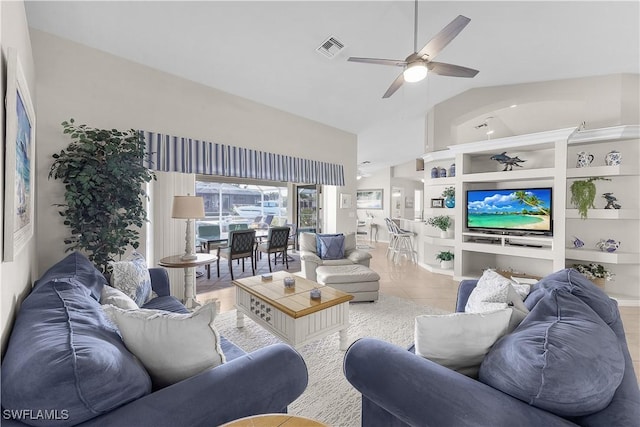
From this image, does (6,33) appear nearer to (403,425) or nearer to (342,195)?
(403,425)

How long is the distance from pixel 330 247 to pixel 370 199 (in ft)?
20.9

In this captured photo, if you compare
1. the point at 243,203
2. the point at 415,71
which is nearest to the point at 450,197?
the point at 415,71

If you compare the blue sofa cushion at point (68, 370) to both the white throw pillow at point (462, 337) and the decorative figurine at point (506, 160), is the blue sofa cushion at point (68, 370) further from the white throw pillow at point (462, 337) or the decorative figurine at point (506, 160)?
the decorative figurine at point (506, 160)

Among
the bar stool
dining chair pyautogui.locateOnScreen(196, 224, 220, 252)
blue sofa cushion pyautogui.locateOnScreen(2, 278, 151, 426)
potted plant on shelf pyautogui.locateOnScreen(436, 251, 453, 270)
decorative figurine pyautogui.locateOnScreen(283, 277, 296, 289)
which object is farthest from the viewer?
the bar stool

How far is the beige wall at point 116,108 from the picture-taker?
2.56m

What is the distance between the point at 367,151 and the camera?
7496 millimetres

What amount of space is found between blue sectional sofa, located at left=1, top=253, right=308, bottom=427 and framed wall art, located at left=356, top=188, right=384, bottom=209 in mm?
8695

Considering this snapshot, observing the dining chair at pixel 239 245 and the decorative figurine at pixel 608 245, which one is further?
the dining chair at pixel 239 245

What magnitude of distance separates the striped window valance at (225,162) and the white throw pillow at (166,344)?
2.62 m

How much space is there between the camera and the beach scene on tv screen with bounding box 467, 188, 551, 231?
3.99m

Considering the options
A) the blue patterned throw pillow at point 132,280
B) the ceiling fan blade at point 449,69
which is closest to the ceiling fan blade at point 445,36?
the ceiling fan blade at point 449,69

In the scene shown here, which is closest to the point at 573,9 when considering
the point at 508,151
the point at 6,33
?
the point at 508,151

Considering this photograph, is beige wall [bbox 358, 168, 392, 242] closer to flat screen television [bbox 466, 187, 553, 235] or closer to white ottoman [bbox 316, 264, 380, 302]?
flat screen television [bbox 466, 187, 553, 235]

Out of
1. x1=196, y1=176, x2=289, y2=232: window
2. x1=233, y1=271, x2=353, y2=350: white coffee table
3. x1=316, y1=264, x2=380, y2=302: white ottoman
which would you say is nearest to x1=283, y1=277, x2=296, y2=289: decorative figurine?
x1=233, y1=271, x2=353, y2=350: white coffee table
